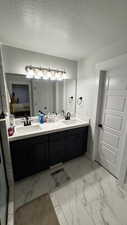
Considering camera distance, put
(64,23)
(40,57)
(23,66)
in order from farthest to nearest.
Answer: (40,57), (23,66), (64,23)

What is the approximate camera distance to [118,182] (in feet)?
5.78

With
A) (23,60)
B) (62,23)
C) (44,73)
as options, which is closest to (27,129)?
(44,73)

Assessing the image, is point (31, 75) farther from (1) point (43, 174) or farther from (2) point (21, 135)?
(1) point (43, 174)

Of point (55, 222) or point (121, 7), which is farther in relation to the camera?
point (55, 222)

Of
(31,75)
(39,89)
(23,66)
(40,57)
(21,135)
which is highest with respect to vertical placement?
(40,57)

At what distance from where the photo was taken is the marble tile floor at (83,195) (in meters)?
1.27

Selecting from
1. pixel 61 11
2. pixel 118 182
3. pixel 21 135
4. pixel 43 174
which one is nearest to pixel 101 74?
pixel 61 11

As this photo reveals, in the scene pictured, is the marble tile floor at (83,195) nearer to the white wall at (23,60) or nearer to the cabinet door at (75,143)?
the cabinet door at (75,143)

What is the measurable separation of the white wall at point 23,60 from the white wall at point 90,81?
504 mm

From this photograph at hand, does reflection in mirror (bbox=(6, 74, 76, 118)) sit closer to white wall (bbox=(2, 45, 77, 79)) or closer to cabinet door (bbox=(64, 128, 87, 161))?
white wall (bbox=(2, 45, 77, 79))

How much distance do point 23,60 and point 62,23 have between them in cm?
104

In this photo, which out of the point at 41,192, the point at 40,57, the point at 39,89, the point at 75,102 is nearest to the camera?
the point at 41,192

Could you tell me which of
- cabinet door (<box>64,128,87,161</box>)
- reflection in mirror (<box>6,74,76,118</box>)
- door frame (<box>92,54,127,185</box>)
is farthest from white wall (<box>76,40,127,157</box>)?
reflection in mirror (<box>6,74,76,118</box>)

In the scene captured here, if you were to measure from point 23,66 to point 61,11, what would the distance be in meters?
1.18
